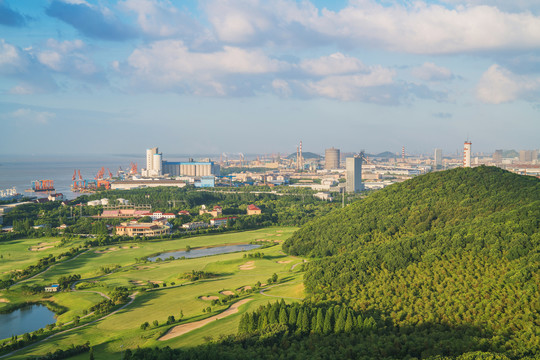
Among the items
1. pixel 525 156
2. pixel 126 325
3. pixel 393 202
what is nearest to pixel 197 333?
pixel 126 325

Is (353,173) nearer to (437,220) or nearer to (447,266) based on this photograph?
(437,220)

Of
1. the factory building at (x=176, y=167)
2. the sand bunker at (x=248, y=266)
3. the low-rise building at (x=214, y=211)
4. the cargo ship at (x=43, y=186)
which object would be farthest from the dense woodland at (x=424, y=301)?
the factory building at (x=176, y=167)

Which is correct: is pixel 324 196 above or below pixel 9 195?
below

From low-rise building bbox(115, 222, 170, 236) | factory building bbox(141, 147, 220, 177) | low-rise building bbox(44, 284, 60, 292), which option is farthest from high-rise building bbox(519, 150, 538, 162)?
low-rise building bbox(44, 284, 60, 292)

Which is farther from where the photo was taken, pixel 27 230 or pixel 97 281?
pixel 27 230

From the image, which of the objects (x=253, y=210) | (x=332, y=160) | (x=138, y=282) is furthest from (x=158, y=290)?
(x=332, y=160)

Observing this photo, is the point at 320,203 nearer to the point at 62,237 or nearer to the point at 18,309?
the point at 62,237
